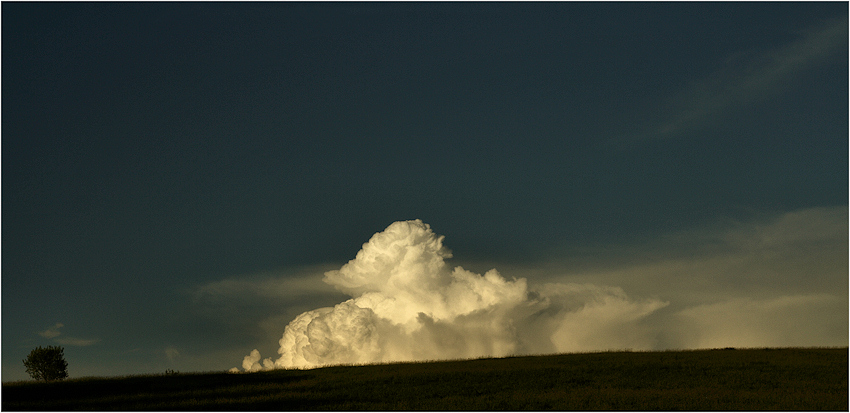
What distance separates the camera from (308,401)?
43.0 meters

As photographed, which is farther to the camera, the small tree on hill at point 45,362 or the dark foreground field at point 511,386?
the small tree on hill at point 45,362

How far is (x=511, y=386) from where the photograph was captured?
1823 inches

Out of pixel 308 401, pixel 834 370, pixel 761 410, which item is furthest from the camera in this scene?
pixel 834 370

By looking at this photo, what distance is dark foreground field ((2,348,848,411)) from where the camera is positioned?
1585 inches

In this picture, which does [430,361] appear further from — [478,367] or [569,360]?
[569,360]

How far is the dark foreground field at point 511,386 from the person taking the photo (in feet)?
132

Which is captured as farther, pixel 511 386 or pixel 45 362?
pixel 45 362

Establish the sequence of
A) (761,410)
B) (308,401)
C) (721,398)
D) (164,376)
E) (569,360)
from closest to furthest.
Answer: (761,410) < (721,398) < (308,401) < (164,376) < (569,360)

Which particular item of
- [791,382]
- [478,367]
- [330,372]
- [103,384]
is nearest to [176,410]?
[103,384]

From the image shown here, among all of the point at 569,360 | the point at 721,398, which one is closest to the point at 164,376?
the point at 569,360

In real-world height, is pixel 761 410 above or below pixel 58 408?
below

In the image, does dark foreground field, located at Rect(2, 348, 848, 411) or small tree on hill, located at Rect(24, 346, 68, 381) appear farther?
small tree on hill, located at Rect(24, 346, 68, 381)

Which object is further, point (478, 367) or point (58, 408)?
point (478, 367)

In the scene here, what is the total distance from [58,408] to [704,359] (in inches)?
1881
